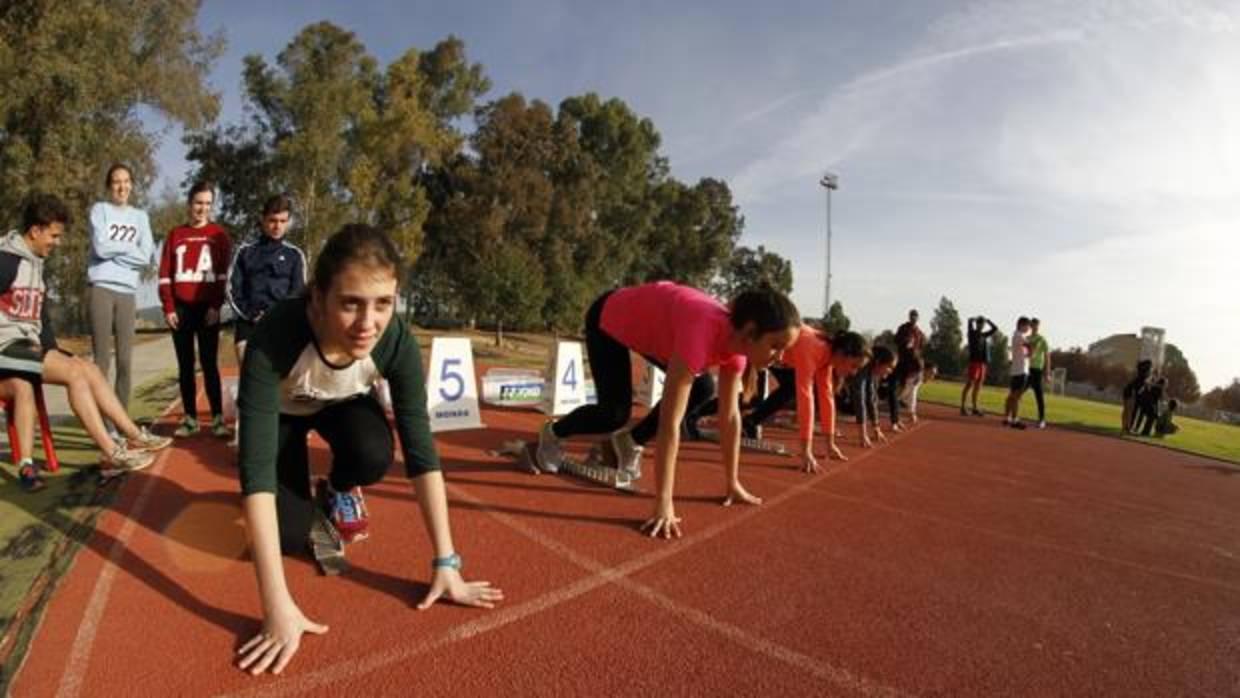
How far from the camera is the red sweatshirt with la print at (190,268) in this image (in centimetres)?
478

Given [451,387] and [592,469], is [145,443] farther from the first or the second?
[592,469]

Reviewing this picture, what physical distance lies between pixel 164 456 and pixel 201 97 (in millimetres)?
22003

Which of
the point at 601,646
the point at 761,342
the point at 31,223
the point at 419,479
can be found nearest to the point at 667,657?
the point at 601,646

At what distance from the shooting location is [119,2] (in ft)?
60.8

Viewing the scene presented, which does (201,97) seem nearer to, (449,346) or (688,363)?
(449,346)

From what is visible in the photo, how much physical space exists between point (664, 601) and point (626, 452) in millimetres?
1976

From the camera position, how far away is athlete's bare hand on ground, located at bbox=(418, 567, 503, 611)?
253 centimetres

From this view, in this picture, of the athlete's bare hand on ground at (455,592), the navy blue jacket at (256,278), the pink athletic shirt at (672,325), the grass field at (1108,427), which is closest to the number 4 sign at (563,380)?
the pink athletic shirt at (672,325)

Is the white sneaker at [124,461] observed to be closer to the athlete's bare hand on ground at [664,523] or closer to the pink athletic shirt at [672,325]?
the pink athletic shirt at [672,325]

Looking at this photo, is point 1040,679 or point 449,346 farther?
point 449,346

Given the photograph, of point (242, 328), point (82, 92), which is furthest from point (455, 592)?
point (82, 92)

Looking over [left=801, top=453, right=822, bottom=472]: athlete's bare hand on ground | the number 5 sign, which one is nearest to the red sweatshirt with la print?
the number 5 sign

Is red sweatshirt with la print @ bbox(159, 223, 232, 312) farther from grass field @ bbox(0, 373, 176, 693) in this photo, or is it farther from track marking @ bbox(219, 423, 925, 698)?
track marking @ bbox(219, 423, 925, 698)

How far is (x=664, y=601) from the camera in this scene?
280 cm
